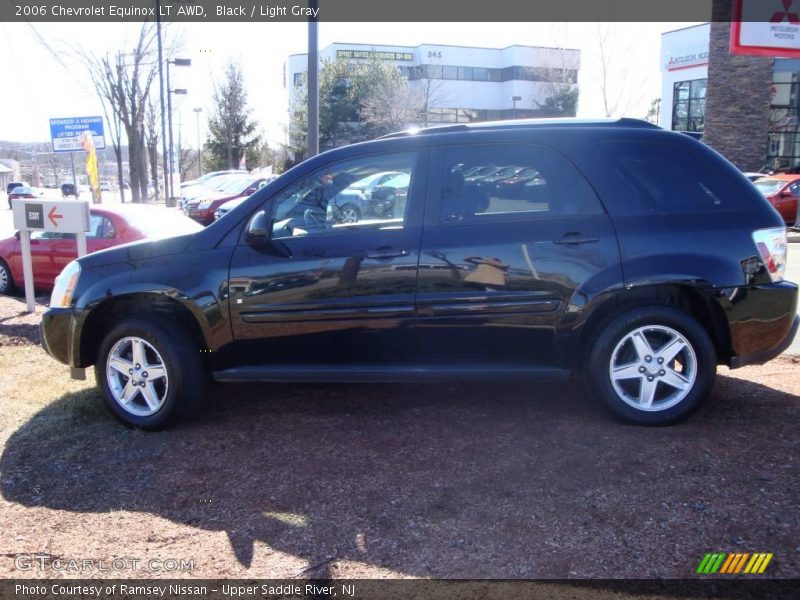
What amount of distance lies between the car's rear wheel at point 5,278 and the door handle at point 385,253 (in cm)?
833

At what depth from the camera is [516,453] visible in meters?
4.44

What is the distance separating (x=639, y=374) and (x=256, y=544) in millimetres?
2520

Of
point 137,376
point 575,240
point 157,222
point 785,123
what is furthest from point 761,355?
point 785,123

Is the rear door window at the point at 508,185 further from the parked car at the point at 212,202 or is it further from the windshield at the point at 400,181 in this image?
the parked car at the point at 212,202

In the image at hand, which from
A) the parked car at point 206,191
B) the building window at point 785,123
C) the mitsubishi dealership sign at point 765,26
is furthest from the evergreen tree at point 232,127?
the mitsubishi dealership sign at point 765,26

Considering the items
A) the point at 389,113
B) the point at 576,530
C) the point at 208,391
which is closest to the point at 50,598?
the point at 576,530

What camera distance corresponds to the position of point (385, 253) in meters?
4.73

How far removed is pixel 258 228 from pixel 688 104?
118ft

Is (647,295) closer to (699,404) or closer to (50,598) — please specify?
(699,404)

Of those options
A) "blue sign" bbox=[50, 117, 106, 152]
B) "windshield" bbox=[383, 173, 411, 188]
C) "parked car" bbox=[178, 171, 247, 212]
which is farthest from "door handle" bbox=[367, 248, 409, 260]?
"blue sign" bbox=[50, 117, 106, 152]

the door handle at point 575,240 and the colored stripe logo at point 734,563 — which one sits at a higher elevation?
the door handle at point 575,240

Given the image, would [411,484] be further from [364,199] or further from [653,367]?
[364,199]

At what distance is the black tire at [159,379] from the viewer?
4.91 m

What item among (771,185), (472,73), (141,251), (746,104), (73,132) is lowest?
(771,185)
